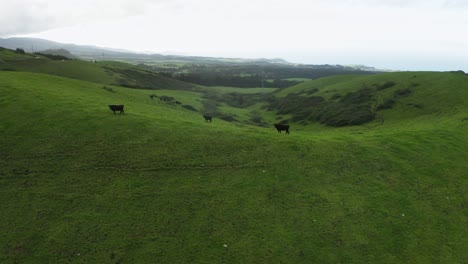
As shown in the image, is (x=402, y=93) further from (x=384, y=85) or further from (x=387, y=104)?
(x=384, y=85)

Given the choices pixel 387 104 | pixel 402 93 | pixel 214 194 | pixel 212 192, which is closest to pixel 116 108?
pixel 212 192

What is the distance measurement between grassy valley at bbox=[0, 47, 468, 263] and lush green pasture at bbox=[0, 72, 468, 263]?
0.33 ft

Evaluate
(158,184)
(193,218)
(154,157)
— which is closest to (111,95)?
(154,157)

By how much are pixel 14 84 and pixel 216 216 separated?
4296cm

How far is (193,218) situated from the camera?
75.3 feet

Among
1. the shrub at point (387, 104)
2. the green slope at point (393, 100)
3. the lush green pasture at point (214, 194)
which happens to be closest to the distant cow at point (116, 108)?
the lush green pasture at point (214, 194)

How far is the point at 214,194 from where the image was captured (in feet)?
83.9

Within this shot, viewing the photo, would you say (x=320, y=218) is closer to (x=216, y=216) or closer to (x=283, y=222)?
(x=283, y=222)

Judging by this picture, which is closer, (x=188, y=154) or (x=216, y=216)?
(x=216, y=216)

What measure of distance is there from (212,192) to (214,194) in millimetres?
311

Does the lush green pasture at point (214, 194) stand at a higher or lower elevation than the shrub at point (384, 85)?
lower

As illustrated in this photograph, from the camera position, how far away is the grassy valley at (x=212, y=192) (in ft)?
68.3

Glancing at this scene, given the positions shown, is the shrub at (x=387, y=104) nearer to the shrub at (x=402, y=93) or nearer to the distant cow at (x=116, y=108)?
the shrub at (x=402, y=93)

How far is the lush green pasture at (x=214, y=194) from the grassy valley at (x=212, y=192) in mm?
101
